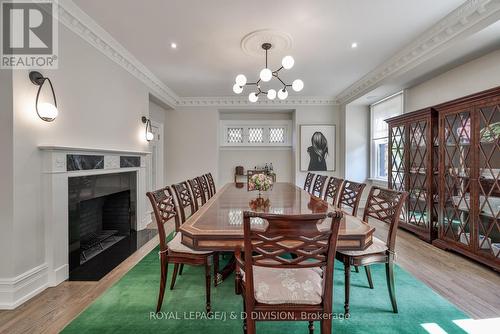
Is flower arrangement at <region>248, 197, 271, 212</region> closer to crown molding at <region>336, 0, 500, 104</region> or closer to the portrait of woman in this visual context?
crown molding at <region>336, 0, 500, 104</region>

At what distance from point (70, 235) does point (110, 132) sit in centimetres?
138

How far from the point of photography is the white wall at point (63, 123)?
6.41 ft

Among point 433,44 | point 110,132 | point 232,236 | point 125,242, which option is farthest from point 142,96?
point 433,44

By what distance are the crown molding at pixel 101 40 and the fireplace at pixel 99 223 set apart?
156 cm

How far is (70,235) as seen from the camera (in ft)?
7.88

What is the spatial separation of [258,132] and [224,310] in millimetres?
4742

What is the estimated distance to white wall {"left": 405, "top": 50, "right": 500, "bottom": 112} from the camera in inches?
109

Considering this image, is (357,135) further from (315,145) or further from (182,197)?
(182,197)

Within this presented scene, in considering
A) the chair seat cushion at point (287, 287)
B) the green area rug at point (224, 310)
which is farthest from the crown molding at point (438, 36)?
the chair seat cushion at point (287, 287)

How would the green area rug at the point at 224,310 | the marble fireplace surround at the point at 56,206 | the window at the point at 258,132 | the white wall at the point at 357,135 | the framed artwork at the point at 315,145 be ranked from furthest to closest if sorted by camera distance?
the window at the point at 258,132 < the framed artwork at the point at 315,145 < the white wall at the point at 357,135 < the marble fireplace surround at the point at 56,206 < the green area rug at the point at 224,310

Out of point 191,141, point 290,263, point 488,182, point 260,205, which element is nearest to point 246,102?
point 191,141

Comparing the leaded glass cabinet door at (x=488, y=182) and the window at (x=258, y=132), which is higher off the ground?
the window at (x=258, y=132)

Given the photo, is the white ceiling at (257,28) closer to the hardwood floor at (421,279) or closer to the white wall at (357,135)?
the white wall at (357,135)

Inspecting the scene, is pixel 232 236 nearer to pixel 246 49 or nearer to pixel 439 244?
pixel 246 49
